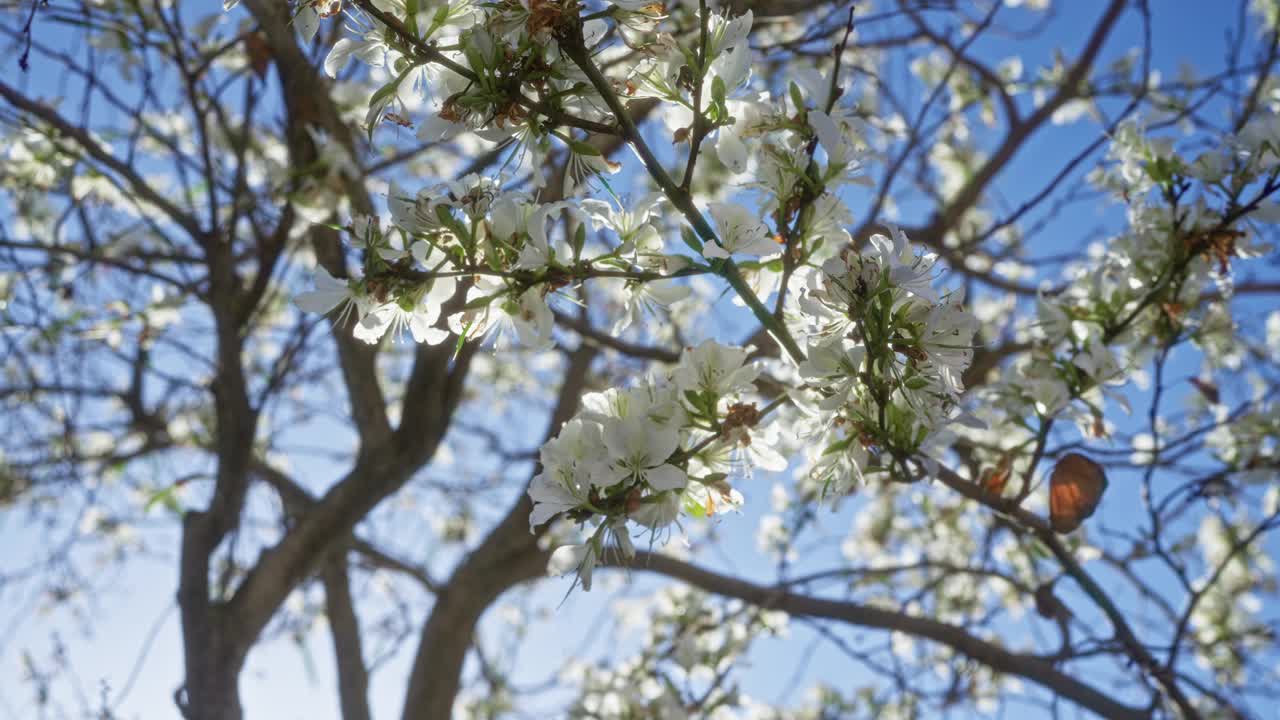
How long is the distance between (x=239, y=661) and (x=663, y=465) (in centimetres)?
155

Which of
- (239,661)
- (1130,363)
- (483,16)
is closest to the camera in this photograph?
(483,16)

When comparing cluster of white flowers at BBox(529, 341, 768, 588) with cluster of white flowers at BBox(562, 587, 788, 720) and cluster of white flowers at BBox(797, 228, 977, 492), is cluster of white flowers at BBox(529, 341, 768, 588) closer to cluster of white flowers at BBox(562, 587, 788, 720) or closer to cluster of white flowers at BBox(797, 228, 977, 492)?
cluster of white flowers at BBox(797, 228, 977, 492)

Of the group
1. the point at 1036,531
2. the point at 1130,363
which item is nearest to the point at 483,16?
the point at 1036,531

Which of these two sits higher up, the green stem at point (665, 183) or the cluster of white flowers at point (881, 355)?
the green stem at point (665, 183)

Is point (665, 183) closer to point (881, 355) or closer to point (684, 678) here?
point (881, 355)

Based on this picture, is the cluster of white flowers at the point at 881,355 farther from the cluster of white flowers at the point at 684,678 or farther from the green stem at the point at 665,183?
the cluster of white flowers at the point at 684,678

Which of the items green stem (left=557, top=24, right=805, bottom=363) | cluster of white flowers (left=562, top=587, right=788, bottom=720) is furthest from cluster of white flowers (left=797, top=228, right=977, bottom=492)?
cluster of white flowers (left=562, top=587, right=788, bottom=720)

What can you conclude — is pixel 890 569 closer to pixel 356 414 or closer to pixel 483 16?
pixel 356 414

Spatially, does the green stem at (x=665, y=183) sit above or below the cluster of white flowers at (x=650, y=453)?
above

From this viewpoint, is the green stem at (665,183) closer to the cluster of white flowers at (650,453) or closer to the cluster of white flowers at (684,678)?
the cluster of white flowers at (650,453)

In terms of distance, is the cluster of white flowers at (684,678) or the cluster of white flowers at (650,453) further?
the cluster of white flowers at (684,678)

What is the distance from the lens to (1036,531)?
1.29 metres

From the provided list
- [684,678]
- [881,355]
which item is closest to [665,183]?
[881,355]

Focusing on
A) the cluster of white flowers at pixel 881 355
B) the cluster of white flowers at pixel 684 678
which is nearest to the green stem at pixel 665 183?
the cluster of white flowers at pixel 881 355
